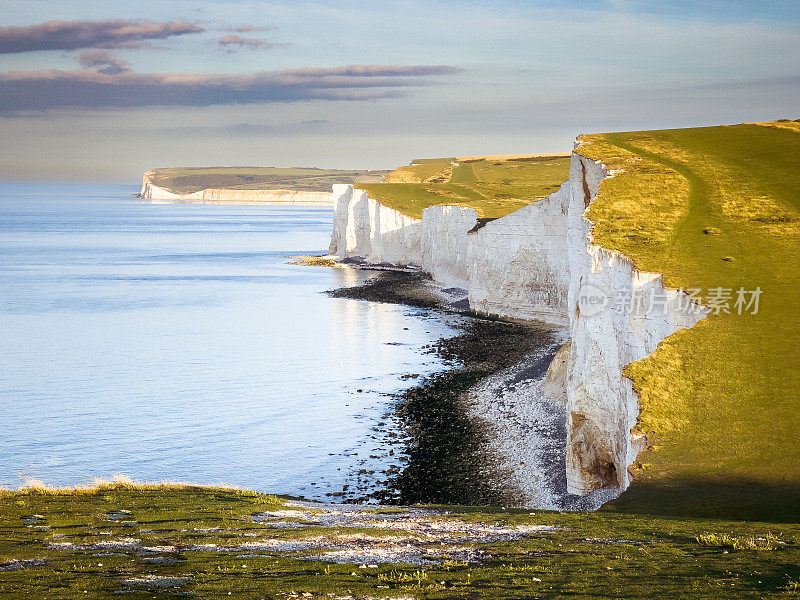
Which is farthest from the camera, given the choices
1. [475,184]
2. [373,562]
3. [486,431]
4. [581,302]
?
[475,184]

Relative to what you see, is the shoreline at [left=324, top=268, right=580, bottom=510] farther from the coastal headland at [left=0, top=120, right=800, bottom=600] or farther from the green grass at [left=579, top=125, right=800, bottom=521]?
the green grass at [left=579, top=125, right=800, bottom=521]

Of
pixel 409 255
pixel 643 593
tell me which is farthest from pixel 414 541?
pixel 409 255

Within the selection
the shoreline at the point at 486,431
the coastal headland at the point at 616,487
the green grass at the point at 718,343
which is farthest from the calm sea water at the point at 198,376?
the green grass at the point at 718,343

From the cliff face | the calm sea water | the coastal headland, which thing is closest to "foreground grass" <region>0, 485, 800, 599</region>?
the coastal headland

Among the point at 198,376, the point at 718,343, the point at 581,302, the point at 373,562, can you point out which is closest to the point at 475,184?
the point at 198,376

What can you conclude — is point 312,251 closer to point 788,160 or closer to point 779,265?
point 788,160

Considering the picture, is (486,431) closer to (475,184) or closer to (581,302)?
(581,302)
